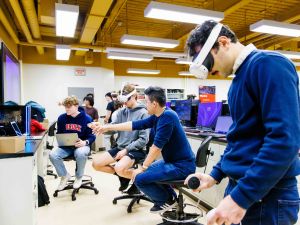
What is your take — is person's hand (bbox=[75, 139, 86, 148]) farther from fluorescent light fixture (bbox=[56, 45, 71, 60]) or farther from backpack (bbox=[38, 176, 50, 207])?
fluorescent light fixture (bbox=[56, 45, 71, 60])

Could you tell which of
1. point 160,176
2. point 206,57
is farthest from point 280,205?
point 160,176

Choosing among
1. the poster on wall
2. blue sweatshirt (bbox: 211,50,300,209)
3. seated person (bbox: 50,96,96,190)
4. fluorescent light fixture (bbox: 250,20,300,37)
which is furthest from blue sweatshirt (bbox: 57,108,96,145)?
the poster on wall

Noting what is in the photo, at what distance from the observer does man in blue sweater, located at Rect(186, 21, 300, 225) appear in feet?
2.53

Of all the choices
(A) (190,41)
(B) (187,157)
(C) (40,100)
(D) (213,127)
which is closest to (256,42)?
(D) (213,127)

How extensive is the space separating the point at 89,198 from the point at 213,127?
201 centimetres

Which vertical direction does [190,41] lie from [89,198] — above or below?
above

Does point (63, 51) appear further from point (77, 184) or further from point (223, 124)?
point (223, 124)

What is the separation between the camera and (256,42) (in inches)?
363

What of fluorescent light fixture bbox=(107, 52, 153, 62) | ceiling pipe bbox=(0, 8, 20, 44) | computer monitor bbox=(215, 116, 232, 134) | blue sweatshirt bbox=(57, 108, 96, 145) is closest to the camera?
computer monitor bbox=(215, 116, 232, 134)

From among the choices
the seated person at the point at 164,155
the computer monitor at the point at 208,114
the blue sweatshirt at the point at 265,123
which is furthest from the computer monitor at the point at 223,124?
the blue sweatshirt at the point at 265,123

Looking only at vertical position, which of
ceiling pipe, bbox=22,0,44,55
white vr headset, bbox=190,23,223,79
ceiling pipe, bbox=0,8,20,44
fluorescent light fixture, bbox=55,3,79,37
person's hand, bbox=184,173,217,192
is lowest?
person's hand, bbox=184,173,217,192

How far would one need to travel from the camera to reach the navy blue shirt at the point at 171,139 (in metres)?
2.41

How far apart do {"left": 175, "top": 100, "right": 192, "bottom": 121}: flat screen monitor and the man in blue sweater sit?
11.5 ft

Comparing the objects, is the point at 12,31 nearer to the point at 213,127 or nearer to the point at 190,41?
the point at 213,127
